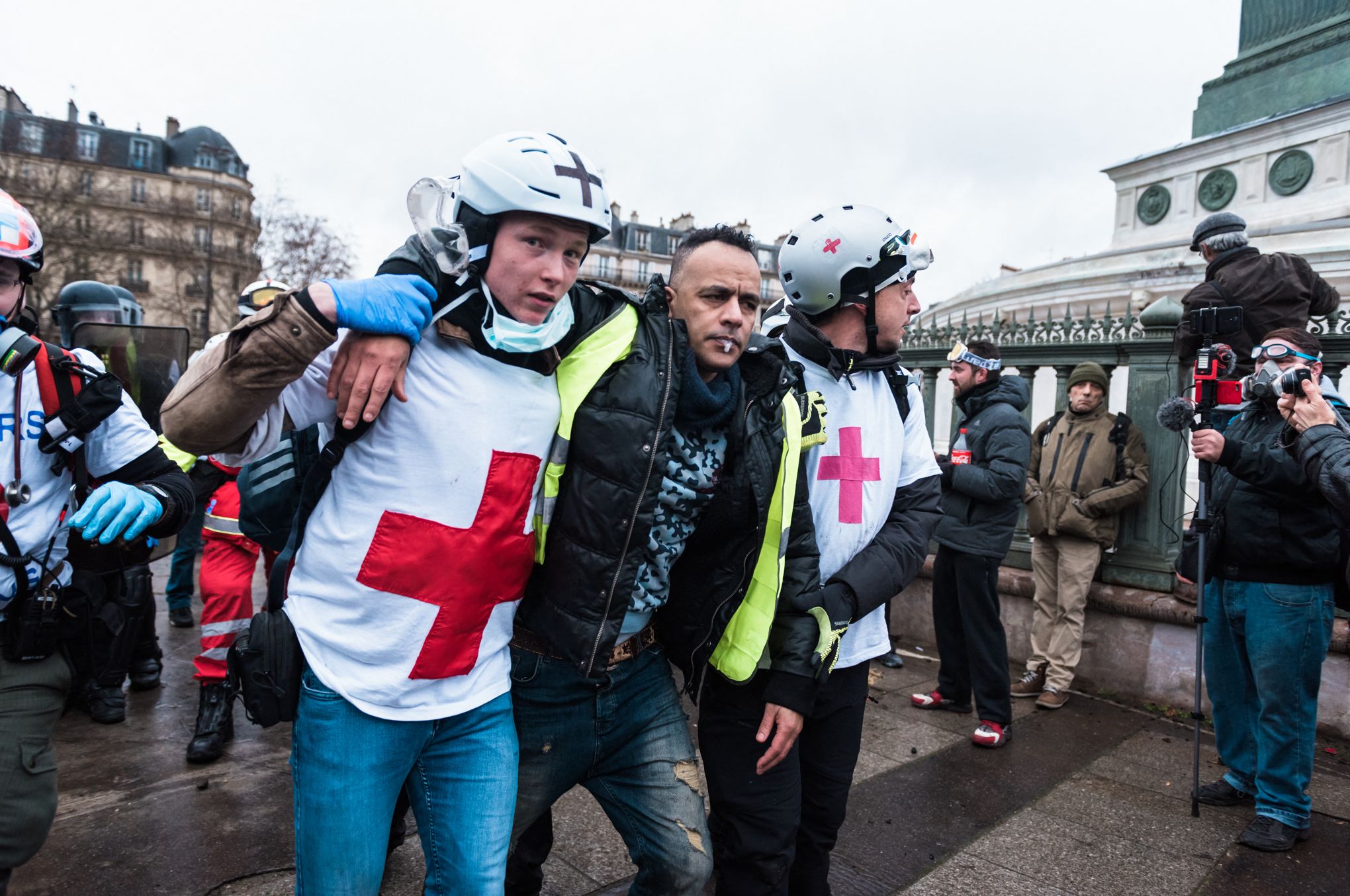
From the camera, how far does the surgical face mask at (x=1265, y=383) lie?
357cm

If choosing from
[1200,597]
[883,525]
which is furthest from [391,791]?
[1200,597]

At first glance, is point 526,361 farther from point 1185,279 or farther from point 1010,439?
point 1185,279

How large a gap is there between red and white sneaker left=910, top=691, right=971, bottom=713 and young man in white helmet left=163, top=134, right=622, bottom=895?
12.3ft

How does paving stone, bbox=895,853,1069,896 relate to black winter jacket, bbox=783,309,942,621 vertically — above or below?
below

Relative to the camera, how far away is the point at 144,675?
16.4 ft

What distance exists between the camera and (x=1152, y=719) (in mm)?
4930

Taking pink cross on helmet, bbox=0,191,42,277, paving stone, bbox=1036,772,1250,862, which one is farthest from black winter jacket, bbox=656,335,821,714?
paving stone, bbox=1036,772,1250,862

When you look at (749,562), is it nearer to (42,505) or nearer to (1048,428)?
(42,505)

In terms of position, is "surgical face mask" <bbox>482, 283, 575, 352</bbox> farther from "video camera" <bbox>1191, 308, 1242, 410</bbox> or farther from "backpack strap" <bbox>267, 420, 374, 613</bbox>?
"video camera" <bbox>1191, 308, 1242, 410</bbox>

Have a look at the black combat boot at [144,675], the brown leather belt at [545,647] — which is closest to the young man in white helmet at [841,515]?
the brown leather belt at [545,647]

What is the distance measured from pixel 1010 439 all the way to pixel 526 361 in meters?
3.70

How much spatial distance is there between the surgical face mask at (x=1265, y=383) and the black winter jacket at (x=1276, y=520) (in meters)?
0.13

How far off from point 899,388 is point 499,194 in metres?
1.48

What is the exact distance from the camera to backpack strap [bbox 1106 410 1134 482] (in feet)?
17.1
